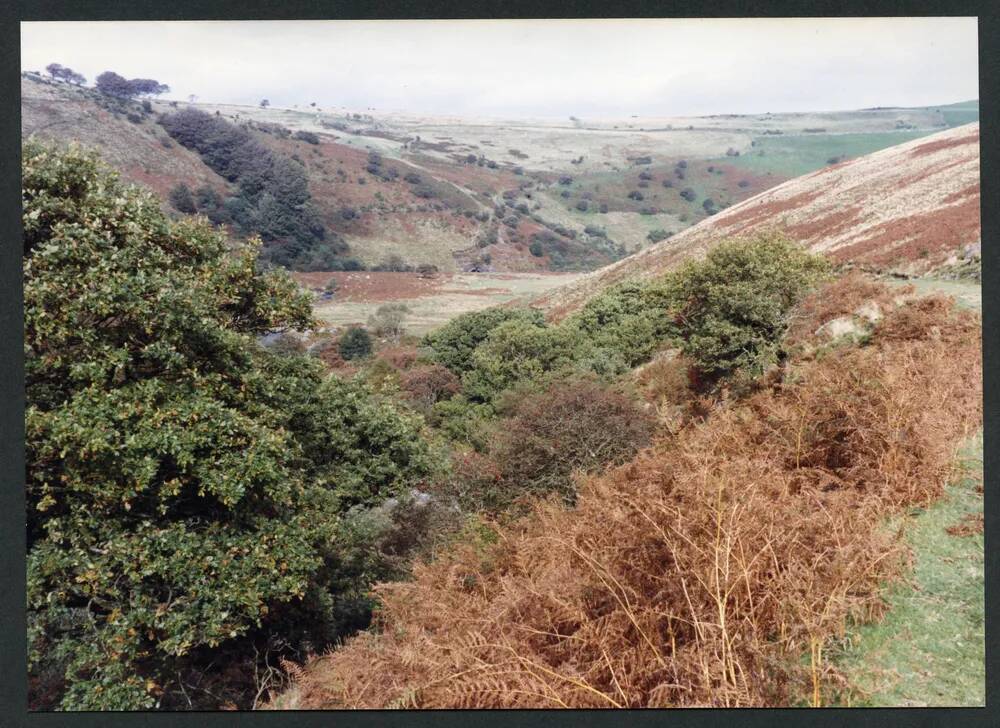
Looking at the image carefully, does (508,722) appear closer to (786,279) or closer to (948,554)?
(948,554)

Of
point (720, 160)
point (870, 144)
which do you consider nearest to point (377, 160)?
point (720, 160)

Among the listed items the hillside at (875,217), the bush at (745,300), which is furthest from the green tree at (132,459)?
the hillside at (875,217)

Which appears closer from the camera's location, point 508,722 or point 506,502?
point 508,722

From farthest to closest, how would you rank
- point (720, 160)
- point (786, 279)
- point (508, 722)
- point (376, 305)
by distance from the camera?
point (720, 160), point (376, 305), point (786, 279), point (508, 722)

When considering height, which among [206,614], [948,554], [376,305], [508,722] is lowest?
[376,305]

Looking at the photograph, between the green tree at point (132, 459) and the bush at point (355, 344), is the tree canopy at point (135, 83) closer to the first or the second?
the green tree at point (132, 459)

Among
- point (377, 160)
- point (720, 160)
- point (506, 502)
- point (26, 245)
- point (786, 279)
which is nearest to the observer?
point (26, 245)
